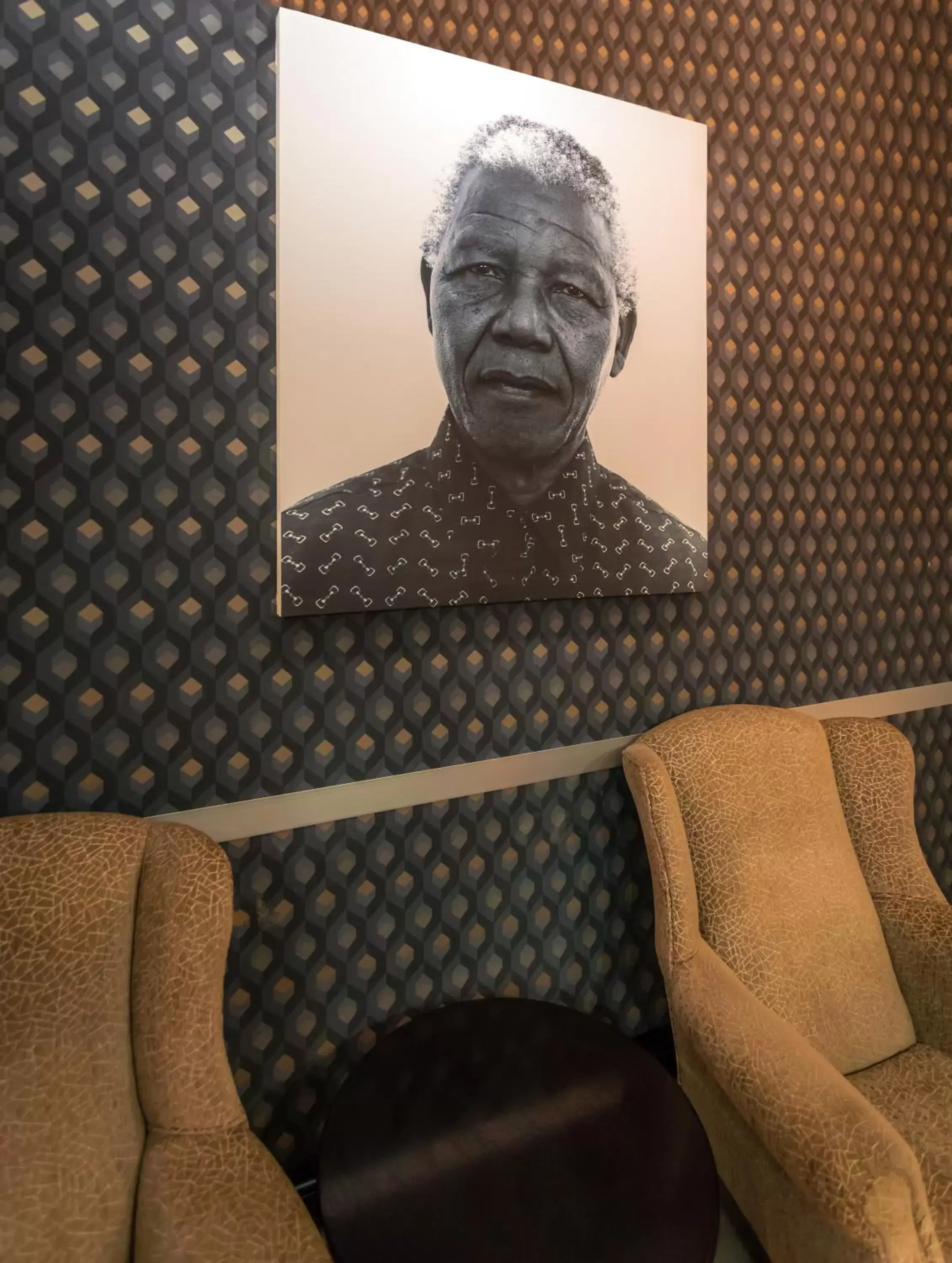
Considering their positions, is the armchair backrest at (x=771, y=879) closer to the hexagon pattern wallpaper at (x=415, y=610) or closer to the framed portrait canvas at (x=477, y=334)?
the hexagon pattern wallpaper at (x=415, y=610)

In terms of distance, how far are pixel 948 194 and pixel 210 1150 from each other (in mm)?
2966

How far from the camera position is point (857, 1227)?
1.09 m

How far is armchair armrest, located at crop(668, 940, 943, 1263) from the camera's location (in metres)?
1.09

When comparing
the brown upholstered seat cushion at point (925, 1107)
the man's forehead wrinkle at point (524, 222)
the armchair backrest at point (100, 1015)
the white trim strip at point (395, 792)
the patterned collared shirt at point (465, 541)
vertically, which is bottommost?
the brown upholstered seat cushion at point (925, 1107)

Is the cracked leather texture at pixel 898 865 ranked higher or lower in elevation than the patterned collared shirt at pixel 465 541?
lower

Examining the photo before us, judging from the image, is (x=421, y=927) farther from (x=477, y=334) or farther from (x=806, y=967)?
(x=477, y=334)

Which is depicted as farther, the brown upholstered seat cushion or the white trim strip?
the white trim strip

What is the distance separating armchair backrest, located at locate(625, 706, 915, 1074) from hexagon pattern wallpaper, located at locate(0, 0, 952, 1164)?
25cm

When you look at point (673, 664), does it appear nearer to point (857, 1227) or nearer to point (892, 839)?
point (892, 839)

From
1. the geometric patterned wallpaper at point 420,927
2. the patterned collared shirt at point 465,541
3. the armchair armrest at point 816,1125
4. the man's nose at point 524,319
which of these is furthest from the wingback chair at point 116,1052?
the man's nose at point 524,319

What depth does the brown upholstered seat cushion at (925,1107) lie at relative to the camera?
4.18 ft

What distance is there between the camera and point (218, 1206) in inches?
41.7

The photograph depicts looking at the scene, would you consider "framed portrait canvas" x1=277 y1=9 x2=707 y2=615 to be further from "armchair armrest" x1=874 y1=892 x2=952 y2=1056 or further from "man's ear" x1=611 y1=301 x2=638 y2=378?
"armchair armrest" x1=874 y1=892 x2=952 y2=1056

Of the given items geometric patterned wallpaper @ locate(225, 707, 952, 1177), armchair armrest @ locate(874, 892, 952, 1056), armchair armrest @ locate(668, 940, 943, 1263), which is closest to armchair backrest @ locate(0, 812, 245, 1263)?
geometric patterned wallpaper @ locate(225, 707, 952, 1177)
